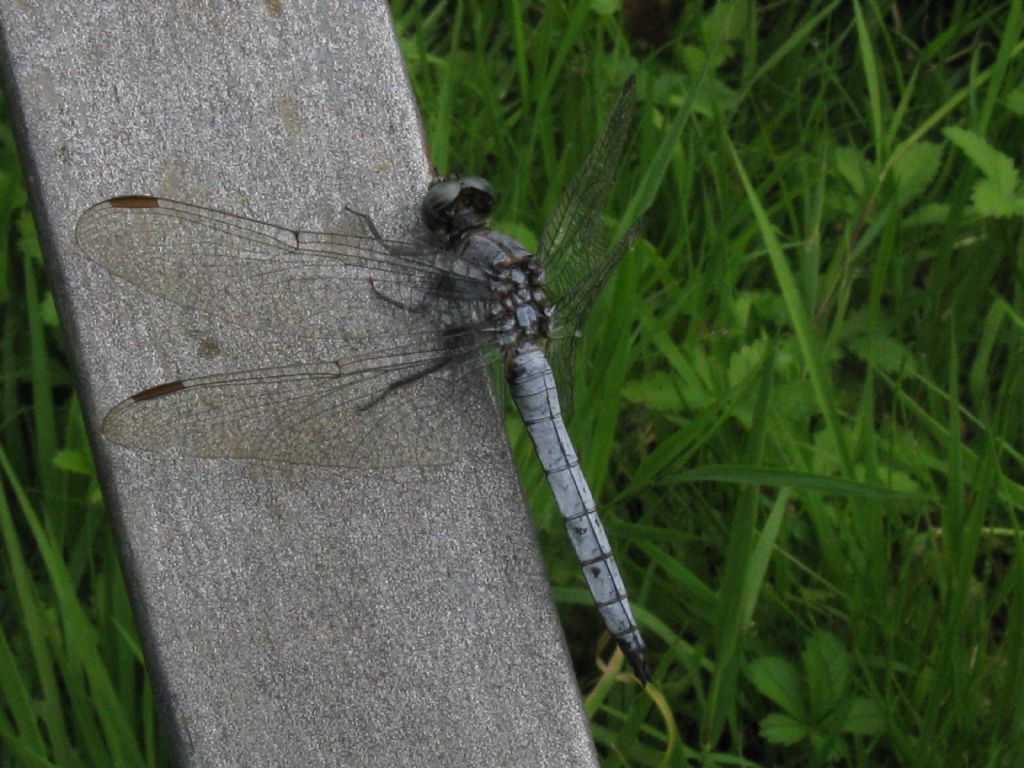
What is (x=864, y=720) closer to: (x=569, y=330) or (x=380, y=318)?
(x=569, y=330)

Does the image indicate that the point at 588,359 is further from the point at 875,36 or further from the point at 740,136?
the point at 875,36

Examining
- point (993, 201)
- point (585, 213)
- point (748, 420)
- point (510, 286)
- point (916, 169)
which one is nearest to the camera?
point (510, 286)

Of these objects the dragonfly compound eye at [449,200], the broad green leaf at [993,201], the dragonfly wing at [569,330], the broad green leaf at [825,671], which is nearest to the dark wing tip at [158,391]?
the dragonfly compound eye at [449,200]

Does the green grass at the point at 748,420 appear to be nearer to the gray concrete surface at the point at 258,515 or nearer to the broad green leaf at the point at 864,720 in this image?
the broad green leaf at the point at 864,720

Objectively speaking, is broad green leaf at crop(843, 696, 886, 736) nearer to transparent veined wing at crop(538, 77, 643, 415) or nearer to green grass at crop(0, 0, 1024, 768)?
green grass at crop(0, 0, 1024, 768)

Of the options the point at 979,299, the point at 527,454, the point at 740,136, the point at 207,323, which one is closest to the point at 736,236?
the point at 740,136

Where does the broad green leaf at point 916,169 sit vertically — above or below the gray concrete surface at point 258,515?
above

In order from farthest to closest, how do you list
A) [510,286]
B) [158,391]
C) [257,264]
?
1. [510,286]
2. [257,264]
3. [158,391]

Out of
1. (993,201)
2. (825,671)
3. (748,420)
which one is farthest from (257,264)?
(993,201)
